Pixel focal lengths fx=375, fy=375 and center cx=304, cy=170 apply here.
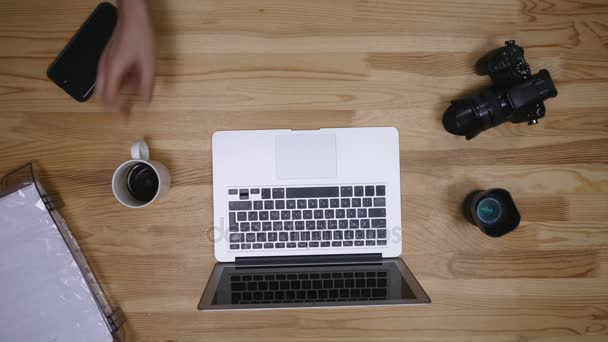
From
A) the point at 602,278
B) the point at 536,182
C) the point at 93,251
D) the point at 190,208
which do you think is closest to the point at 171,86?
the point at 190,208

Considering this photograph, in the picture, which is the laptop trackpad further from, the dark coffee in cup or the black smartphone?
the black smartphone

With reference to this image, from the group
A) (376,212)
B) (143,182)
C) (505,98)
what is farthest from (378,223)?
(143,182)

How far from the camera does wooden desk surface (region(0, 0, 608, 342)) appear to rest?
842 mm

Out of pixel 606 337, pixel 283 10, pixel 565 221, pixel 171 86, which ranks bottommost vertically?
pixel 606 337

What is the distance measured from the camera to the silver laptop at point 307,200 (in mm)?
818

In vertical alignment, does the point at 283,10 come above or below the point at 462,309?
above

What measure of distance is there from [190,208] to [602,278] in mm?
968

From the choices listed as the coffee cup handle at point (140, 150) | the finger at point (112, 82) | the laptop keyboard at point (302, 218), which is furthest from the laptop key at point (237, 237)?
the finger at point (112, 82)

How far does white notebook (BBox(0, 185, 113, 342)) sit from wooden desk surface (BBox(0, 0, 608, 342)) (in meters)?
0.06

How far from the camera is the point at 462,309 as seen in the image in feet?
2.84

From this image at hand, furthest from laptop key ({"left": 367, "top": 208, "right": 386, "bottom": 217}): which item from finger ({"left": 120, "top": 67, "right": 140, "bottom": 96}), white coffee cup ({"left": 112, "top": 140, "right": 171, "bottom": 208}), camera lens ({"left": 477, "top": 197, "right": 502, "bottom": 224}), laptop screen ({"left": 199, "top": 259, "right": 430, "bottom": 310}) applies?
finger ({"left": 120, "top": 67, "right": 140, "bottom": 96})

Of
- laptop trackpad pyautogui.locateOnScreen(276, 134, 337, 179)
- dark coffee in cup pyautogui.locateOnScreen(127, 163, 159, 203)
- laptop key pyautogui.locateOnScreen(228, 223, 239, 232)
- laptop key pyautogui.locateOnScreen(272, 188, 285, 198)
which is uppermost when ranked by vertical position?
laptop trackpad pyautogui.locateOnScreen(276, 134, 337, 179)

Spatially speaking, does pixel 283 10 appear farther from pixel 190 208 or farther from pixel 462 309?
pixel 462 309

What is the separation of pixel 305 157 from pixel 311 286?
0.90 feet
